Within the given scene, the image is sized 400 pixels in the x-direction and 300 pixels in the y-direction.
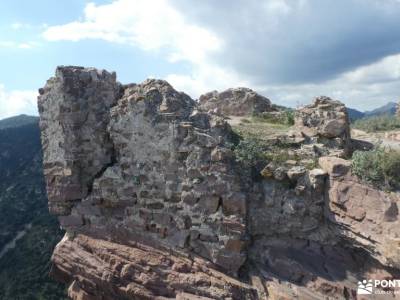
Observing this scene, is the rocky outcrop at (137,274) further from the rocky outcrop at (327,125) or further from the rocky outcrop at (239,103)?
the rocky outcrop at (239,103)

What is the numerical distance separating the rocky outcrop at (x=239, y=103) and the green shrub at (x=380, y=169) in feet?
18.5

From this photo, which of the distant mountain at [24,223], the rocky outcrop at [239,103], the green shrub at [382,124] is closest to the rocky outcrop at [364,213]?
the rocky outcrop at [239,103]

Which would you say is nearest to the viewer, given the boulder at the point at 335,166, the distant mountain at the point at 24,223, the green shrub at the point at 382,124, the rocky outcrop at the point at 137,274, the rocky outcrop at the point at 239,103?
the rocky outcrop at the point at 137,274

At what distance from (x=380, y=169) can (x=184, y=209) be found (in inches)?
146

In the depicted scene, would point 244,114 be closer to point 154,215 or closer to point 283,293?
point 154,215

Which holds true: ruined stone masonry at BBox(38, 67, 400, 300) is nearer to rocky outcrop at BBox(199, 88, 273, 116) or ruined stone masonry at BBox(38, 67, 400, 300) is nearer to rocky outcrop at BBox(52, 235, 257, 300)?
rocky outcrop at BBox(52, 235, 257, 300)

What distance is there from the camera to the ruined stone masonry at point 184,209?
7.88 meters

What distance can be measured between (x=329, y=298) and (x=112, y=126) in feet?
17.4

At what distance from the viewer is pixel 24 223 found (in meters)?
52.6

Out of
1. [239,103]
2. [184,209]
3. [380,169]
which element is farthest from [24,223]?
[380,169]

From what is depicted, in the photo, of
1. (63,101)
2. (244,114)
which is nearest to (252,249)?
(63,101)

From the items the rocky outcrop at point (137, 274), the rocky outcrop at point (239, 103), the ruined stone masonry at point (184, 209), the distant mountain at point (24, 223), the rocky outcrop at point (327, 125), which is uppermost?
the rocky outcrop at point (239, 103)

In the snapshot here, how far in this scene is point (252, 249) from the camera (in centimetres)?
828

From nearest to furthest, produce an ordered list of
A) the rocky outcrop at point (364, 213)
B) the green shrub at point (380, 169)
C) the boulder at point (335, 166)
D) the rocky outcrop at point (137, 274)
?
the rocky outcrop at point (364, 213) → the rocky outcrop at point (137, 274) → the green shrub at point (380, 169) → the boulder at point (335, 166)
